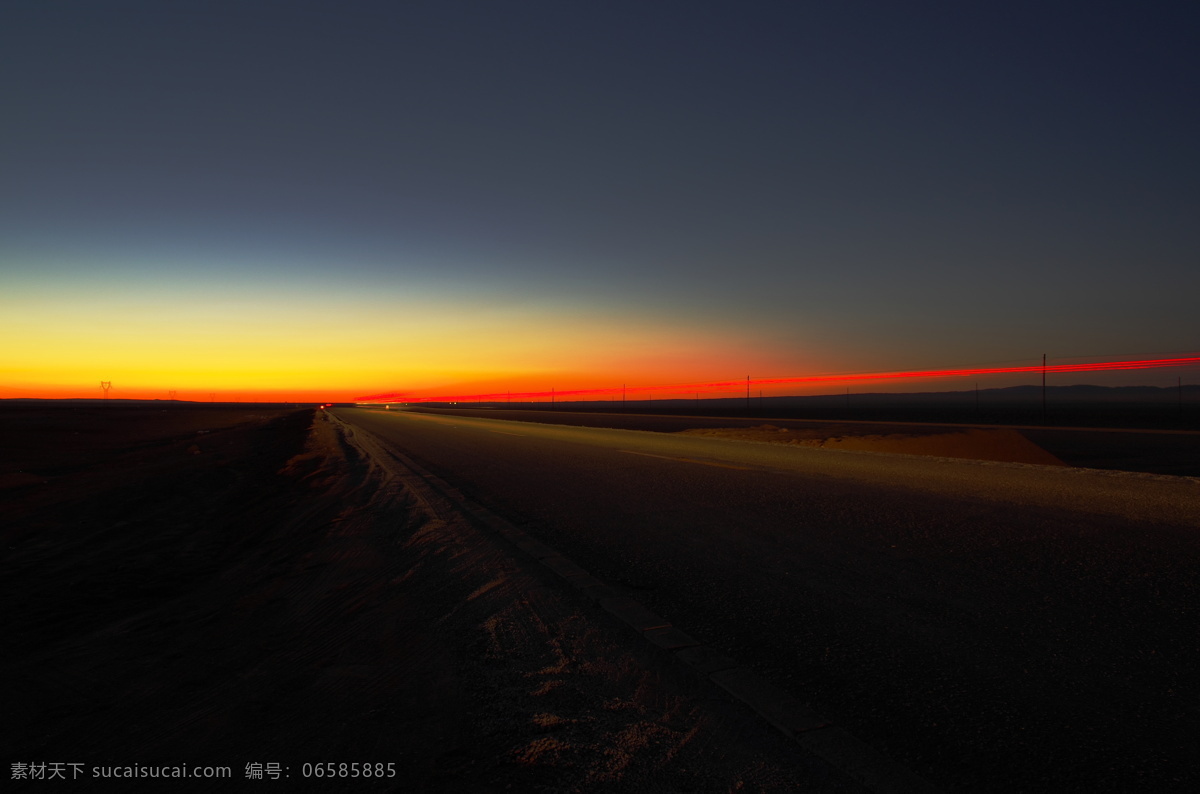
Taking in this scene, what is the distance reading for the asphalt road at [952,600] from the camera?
99.3 inches

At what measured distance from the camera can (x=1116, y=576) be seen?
473 centimetres

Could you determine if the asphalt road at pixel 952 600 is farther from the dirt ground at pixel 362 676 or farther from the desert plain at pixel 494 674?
the dirt ground at pixel 362 676

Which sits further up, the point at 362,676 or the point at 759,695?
the point at 759,695

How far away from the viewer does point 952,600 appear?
428 centimetres

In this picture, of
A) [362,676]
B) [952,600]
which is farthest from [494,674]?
[952,600]

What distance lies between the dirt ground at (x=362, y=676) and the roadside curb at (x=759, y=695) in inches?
3.3

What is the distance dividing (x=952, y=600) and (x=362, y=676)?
3.77 m

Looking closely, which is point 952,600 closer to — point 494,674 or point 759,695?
point 759,695

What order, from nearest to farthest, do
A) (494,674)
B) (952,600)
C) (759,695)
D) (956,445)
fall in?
(759,695) → (494,674) → (952,600) → (956,445)

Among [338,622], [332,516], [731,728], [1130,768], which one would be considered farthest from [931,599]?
[332,516]

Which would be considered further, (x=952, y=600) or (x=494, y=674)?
(x=952, y=600)

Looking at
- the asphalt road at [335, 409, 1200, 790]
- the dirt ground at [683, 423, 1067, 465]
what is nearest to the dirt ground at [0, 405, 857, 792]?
the asphalt road at [335, 409, 1200, 790]

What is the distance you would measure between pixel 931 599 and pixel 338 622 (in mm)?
4043

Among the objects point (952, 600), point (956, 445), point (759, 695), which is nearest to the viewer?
point (759, 695)
